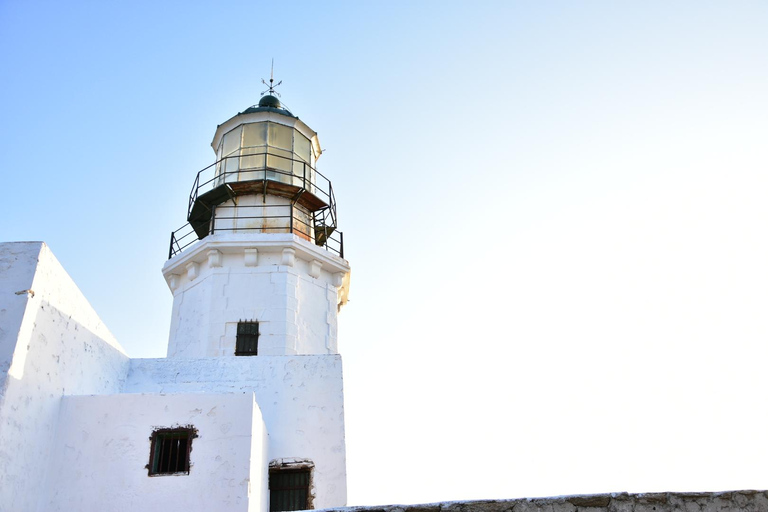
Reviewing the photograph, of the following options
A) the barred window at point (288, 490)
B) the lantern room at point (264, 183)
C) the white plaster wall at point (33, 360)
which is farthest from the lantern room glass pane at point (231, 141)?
the barred window at point (288, 490)

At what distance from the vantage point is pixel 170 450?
8.86m

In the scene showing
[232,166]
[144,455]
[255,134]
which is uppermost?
[255,134]

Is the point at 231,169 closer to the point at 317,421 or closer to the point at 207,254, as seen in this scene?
the point at 207,254

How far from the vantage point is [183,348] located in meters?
14.7

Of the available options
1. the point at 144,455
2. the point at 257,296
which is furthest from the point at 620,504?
the point at 257,296

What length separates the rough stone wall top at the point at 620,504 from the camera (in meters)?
3.97

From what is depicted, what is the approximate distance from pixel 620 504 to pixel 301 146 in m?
15.5

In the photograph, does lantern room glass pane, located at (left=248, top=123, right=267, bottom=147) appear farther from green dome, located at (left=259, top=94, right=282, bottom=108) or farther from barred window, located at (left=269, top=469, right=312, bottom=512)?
barred window, located at (left=269, top=469, right=312, bottom=512)

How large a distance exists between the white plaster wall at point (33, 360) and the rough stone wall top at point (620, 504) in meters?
5.60

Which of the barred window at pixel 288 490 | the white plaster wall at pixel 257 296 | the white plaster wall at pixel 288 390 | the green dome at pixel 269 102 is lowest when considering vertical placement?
the barred window at pixel 288 490

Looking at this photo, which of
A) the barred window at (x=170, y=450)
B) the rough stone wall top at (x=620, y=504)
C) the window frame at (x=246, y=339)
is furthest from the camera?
the window frame at (x=246, y=339)

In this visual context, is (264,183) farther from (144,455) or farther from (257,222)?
(144,455)

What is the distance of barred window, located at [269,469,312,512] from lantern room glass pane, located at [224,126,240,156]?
9899 mm

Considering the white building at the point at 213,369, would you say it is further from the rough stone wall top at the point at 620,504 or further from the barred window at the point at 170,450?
the rough stone wall top at the point at 620,504
